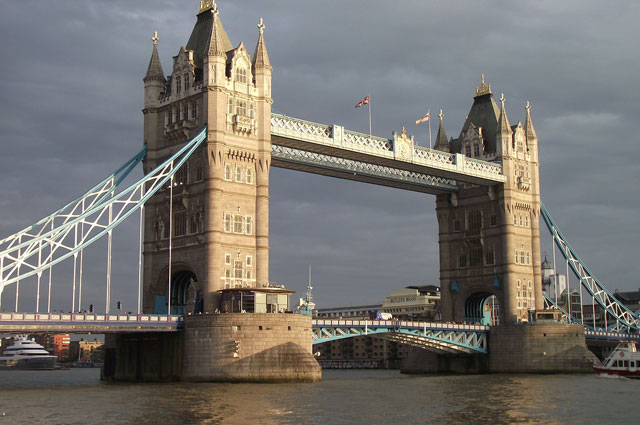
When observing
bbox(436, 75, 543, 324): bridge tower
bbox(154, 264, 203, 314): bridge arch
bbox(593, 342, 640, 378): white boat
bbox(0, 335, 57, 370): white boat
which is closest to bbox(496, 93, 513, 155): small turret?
bbox(436, 75, 543, 324): bridge tower

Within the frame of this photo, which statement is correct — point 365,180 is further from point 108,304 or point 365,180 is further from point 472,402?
point 472,402

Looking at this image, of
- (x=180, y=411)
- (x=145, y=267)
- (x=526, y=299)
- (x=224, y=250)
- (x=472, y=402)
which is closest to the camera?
(x=180, y=411)

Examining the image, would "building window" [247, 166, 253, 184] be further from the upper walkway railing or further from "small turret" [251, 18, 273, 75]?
"small turret" [251, 18, 273, 75]

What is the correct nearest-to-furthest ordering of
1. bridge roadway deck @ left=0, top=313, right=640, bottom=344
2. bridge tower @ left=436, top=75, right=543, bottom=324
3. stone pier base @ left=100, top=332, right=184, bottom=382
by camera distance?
bridge roadway deck @ left=0, top=313, right=640, bottom=344 < stone pier base @ left=100, top=332, right=184, bottom=382 < bridge tower @ left=436, top=75, right=543, bottom=324

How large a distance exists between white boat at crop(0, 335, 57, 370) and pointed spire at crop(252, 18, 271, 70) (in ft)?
416

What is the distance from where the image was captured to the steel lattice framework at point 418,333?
277 feet

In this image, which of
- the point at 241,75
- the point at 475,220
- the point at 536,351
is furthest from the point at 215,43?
the point at 536,351

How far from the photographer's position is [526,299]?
348ft

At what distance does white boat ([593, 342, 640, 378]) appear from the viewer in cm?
8550

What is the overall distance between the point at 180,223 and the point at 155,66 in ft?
52.2

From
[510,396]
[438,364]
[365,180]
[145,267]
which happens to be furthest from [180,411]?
[438,364]

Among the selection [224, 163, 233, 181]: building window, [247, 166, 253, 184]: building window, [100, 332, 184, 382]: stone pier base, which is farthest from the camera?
[247, 166, 253, 184]: building window

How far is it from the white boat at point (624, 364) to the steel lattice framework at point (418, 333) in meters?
15.5

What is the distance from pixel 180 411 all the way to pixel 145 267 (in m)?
36.9
